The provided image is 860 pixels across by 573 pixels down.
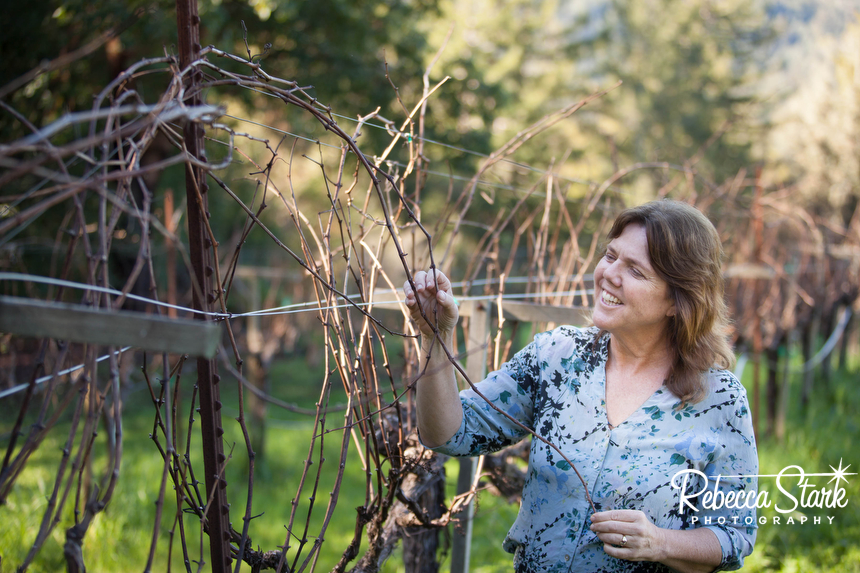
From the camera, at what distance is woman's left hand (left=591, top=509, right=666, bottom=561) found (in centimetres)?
120

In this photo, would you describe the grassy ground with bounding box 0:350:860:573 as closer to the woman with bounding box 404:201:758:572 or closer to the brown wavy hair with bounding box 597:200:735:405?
the woman with bounding box 404:201:758:572

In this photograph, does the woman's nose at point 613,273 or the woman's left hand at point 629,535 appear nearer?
the woman's left hand at point 629,535

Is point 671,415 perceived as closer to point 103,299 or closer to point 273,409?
point 103,299

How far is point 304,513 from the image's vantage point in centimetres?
429

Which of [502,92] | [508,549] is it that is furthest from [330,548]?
[502,92]

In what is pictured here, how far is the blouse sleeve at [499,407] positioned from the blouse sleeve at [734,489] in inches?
16.9

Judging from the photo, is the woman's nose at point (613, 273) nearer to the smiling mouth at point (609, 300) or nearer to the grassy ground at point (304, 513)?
the smiling mouth at point (609, 300)

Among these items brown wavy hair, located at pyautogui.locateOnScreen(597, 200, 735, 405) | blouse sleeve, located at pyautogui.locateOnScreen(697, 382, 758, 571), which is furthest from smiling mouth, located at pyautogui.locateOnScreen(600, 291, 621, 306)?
blouse sleeve, located at pyautogui.locateOnScreen(697, 382, 758, 571)

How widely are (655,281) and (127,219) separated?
4904mm

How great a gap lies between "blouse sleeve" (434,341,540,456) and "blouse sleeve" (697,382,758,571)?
1.41 ft

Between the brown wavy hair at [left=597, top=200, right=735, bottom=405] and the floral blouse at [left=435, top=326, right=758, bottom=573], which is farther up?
the brown wavy hair at [left=597, top=200, right=735, bottom=405]

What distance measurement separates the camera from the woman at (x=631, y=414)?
1287mm

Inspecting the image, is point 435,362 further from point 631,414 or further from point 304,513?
point 304,513

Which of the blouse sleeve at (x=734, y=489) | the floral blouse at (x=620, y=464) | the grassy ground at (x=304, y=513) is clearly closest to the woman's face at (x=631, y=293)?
the floral blouse at (x=620, y=464)
